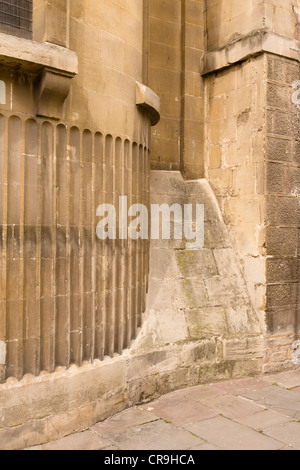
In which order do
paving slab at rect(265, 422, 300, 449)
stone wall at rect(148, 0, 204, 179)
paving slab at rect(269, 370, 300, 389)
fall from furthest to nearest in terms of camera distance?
stone wall at rect(148, 0, 204, 179) → paving slab at rect(269, 370, 300, 389) → paving slab at rect(265, 422, 300, 449)

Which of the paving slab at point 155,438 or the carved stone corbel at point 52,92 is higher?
the carved stone corbel at point 52,92

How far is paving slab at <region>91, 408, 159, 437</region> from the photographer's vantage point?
4223 mm

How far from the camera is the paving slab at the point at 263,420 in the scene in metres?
4.35

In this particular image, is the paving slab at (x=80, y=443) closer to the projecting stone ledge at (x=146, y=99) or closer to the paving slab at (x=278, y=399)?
the paving slab at (x=278, y=399)

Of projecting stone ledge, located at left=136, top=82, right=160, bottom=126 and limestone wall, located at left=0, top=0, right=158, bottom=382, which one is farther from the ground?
projecting stone ledge, located at left=136, top=82, right=160, bottom=126

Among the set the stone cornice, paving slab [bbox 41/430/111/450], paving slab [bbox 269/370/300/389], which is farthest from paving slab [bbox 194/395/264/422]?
the stone cornice

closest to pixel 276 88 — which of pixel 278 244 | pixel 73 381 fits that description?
pixel 278 244

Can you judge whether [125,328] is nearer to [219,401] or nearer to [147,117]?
[219,401]

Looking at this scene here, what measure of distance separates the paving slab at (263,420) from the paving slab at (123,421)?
91 cm

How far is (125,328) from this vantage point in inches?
189

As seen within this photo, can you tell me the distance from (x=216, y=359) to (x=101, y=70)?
12.0 feet

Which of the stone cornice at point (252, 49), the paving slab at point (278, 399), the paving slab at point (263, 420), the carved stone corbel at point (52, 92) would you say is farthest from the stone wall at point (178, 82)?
the paving slab at point (263, 420)
